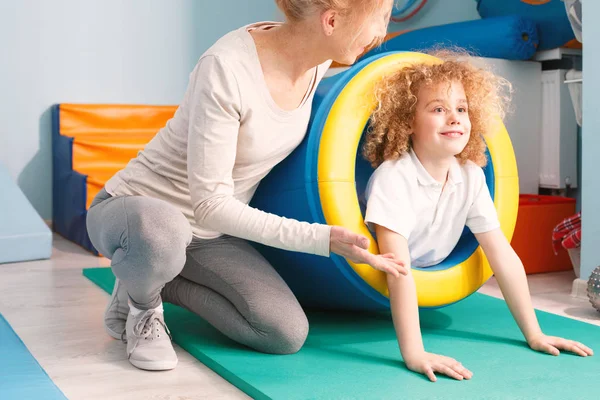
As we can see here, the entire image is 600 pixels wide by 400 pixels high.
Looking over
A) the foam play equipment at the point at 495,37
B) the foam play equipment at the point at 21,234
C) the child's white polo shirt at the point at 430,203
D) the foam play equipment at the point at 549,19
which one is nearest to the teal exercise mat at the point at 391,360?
the child's white polo shirt at the point at 430,203

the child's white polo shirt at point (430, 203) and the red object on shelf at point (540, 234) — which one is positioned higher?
the child's white polo shirt at point (430, 203)

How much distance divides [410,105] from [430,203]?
0.81 ft

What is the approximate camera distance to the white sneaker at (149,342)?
1735 mm

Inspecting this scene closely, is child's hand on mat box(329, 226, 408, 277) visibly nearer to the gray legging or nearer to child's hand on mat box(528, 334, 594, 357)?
the gray legging

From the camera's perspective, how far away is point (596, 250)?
8.05ft

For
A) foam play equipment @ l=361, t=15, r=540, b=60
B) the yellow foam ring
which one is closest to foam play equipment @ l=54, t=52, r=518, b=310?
the yellow foam ring

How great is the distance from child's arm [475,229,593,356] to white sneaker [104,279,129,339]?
2.93 feet

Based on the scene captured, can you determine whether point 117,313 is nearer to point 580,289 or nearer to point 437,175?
point 437,175

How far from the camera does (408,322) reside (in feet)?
5.70

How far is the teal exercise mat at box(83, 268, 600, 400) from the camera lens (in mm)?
1558

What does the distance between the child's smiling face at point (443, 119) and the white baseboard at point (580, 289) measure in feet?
2.72

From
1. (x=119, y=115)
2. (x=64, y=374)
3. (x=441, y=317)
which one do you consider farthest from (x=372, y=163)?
(x=119, y=115)

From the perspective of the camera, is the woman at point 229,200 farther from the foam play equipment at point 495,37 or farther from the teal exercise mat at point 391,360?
the foam play equipment at point 495,37

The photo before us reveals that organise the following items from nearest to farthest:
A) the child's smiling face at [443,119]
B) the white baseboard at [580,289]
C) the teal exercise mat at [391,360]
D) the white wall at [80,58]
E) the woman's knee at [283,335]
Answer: the teal exercise mat at [391,360] → the woman's knee at [283,335] → the child's smiling face at [443,119] → the white baseboard at [580,289] → the white wall at [80,58]
